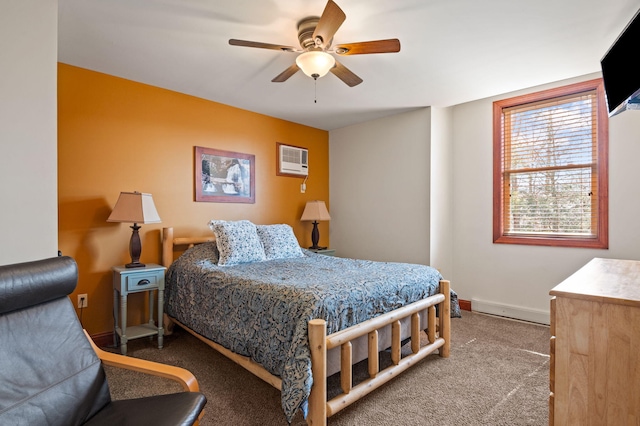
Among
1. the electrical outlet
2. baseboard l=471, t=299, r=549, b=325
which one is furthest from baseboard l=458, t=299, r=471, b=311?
the electrical outlet

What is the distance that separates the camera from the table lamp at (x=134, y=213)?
8.93ft

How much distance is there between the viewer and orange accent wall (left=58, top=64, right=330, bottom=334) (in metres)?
2.79

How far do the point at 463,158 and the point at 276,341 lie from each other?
327 cm

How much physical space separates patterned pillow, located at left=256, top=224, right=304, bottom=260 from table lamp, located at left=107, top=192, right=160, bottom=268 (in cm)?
104

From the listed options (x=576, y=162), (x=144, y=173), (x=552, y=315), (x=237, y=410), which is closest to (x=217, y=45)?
(x=144, y=173)

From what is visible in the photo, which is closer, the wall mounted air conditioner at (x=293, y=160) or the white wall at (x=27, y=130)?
the white wall at (x=27, y=130)

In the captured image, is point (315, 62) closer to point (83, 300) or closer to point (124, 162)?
point (124, 162)

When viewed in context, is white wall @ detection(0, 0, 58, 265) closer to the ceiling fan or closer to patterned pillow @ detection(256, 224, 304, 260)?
the ceiling fan

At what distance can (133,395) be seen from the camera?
2.13 meters

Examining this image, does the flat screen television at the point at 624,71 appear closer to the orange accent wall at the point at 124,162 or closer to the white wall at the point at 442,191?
the white wall at the point at 442,191

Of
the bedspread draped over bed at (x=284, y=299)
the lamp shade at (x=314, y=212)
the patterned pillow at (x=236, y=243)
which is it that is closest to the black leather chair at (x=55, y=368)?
the bedspread draped over bed at (x=284, y=299)

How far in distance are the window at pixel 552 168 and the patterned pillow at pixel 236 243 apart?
8.90 feet

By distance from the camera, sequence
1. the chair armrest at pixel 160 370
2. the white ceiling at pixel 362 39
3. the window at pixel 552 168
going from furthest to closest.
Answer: the window at pixel 552 168 < the white ceiling at pixel 362 39 < the chair armrest at pixel 160 370

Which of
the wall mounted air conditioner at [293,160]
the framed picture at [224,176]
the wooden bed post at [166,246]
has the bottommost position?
the wooden bed post at [166,246]
